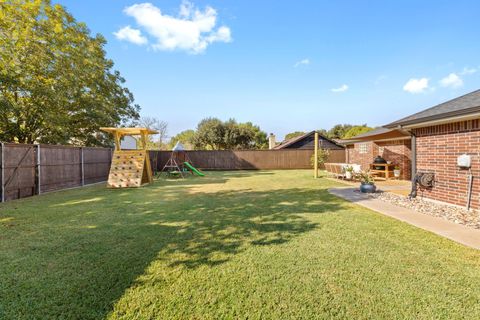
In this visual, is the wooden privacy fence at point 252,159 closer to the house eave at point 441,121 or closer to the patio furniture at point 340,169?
the patio furniture at point 340,169

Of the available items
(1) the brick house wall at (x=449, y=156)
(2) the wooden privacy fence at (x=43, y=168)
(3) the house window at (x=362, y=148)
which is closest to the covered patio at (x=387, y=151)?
(3) the house window at (x=362, y=148)

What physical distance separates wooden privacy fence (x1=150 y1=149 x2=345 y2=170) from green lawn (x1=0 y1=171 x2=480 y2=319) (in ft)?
45.5

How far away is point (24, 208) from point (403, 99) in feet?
54.4

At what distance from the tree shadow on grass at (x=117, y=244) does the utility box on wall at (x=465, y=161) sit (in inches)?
99.6

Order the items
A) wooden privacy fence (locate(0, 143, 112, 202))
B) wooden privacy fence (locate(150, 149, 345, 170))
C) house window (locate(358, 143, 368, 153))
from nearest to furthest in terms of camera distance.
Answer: wooden privacy fence (locate(0, 143, 112, 202)), house window (locate(358, 143, 368, 153)), wooden privacy fence (locate(150, 149, 345, 170))

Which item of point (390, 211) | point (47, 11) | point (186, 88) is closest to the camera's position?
point (390, 211)

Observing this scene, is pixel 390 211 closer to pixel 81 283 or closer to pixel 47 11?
pixel 81 283

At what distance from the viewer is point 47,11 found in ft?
36.4

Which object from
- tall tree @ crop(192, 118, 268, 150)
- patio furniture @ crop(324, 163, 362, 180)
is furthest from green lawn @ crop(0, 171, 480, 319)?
tall tree @ crop(192, 118, 268, 150)

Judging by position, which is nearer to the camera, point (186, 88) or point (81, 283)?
point (81, 283)

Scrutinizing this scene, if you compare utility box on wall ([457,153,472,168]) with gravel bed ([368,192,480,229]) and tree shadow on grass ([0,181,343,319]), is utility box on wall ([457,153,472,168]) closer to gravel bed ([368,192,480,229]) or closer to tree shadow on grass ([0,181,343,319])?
gravel bed ([368,192,480,229])

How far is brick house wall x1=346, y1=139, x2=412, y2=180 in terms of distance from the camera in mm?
10492

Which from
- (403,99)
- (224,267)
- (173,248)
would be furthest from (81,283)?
(403,99)

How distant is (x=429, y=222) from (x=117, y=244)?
5.10 metres
